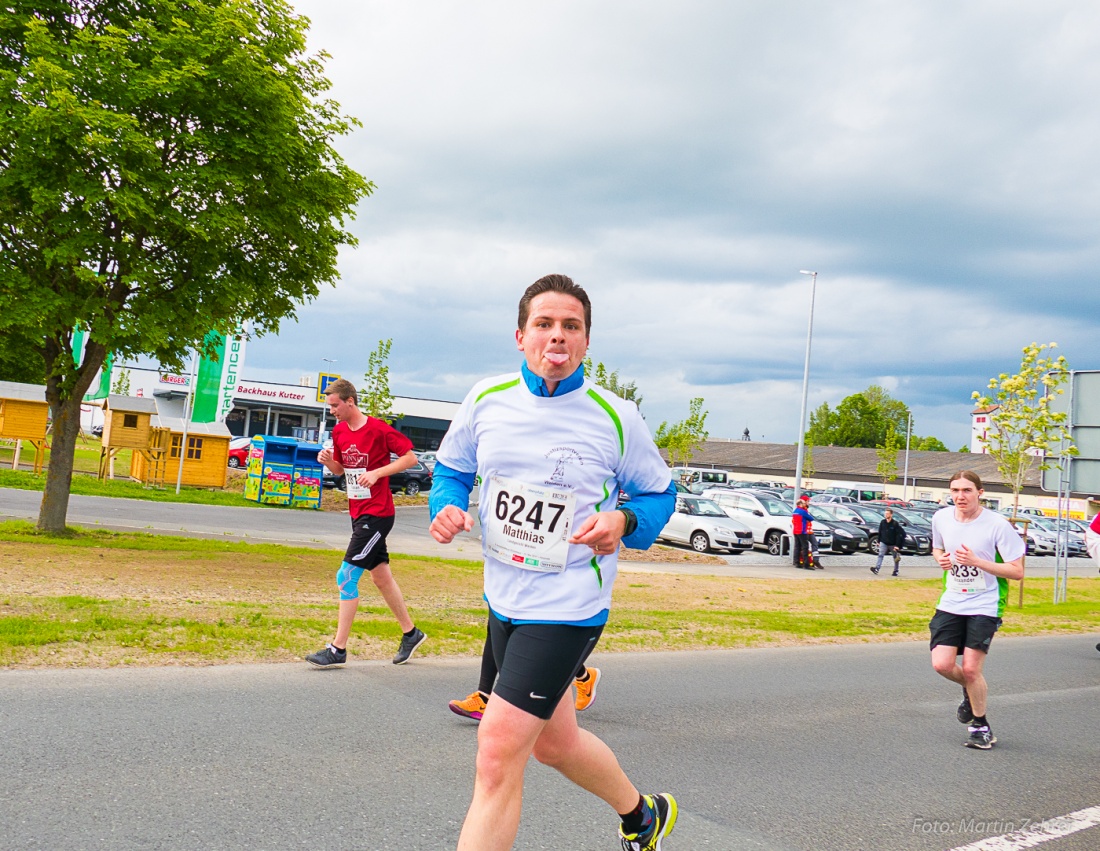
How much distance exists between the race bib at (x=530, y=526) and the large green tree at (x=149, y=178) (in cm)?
981

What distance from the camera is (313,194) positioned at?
1351cm

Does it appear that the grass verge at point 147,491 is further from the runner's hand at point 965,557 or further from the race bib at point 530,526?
the race bib at point 530,526

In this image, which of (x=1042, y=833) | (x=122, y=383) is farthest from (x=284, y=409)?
(x=1042, y=833)

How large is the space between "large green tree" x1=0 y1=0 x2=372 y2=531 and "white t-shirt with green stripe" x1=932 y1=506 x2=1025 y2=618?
381 inches

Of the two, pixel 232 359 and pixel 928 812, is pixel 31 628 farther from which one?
pixel 232 359

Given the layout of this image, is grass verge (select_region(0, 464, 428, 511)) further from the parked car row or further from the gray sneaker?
the gray sneaker

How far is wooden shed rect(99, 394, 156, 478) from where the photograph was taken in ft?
92.8

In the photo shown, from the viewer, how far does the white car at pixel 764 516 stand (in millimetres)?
29391

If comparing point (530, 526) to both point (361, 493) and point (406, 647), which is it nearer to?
point (361, 493)

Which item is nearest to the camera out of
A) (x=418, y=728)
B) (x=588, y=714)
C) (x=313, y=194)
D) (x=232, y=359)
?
(x=418, y=728)

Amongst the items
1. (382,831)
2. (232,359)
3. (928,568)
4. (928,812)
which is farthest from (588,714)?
(928,568)

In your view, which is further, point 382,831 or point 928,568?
point 928,568

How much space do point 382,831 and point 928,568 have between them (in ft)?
92.9

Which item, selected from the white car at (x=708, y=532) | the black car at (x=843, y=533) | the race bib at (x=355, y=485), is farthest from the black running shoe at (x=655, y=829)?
the black car at (x=843, y=533)
